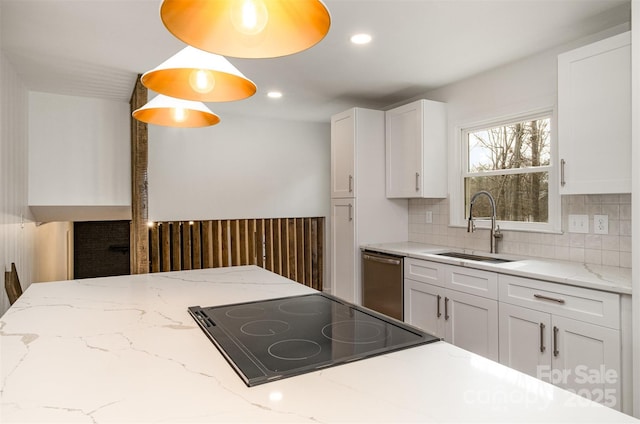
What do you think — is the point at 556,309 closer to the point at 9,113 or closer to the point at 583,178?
the point at 583,178

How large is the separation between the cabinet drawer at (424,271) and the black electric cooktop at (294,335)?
1514 mm

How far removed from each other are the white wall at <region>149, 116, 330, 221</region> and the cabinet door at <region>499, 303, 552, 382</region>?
3.31m

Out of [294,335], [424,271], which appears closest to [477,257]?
[424,271]

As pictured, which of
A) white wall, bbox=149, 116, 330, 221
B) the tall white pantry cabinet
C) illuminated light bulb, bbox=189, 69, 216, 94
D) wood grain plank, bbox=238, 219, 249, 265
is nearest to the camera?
illuminated light bulb, bbox=189, 69, 216, 94

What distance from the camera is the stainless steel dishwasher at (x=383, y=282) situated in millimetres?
3369

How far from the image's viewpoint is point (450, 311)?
289 centimetres

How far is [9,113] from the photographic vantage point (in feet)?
10.0

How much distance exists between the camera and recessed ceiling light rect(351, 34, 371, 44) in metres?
2.55

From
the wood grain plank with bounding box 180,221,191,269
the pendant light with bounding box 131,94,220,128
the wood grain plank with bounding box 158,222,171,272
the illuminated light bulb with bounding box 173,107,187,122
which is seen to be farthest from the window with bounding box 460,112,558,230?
the wood grain plank with bounding box 158,222,171,272

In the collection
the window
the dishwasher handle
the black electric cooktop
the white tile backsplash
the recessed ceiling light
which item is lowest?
the dishwasher handle

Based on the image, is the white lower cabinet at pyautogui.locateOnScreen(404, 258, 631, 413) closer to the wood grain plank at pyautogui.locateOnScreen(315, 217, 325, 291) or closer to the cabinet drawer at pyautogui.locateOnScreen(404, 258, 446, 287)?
the cabinet drawer at pyautogui.locateOnScreen(404, 258, 446, 287)

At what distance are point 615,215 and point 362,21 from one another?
1.97 m

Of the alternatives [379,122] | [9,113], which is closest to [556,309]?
[379,122]

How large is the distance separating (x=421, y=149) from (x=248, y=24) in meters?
2.75
